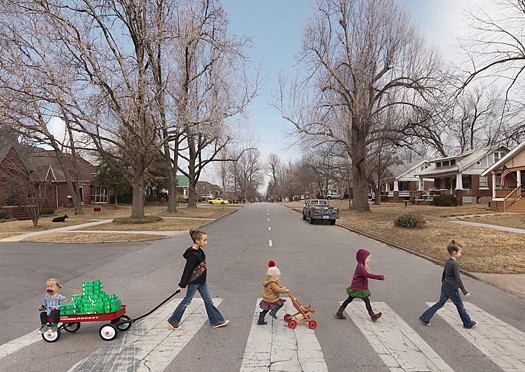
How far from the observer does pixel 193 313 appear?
6305mm

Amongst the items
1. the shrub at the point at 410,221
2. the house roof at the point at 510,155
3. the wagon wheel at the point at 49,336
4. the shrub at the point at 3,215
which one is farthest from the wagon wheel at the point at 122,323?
the shrub at the point at 3,215

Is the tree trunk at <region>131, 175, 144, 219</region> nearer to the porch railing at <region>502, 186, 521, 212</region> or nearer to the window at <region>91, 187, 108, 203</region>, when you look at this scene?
the porch railing at <region>502, 186, 521, 212</region>

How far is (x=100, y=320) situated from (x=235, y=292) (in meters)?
3.03

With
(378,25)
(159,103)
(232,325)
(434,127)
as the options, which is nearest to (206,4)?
(159,103)

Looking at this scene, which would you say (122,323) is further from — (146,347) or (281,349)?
(281,349)

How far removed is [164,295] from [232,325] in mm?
2404

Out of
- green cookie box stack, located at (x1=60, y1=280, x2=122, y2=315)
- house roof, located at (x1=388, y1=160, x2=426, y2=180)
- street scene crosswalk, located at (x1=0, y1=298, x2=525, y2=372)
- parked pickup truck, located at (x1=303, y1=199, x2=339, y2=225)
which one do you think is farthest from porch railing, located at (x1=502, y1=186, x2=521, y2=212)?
green cookie box stack, located at (x1=60, y1=280, x2=122, y2=315)

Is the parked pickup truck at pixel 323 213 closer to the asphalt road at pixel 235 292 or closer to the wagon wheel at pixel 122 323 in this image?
Answer: the asphalt road at pixel 235 292

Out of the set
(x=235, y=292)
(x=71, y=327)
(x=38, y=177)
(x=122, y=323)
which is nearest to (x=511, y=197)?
(x=235, y=292)

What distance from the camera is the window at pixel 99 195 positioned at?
52781 mm

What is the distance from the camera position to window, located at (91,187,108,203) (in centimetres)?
5278

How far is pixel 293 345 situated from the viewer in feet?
15.8

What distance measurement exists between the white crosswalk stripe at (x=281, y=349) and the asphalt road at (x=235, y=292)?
116mm

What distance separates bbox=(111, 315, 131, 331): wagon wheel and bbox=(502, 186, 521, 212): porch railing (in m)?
30.0
